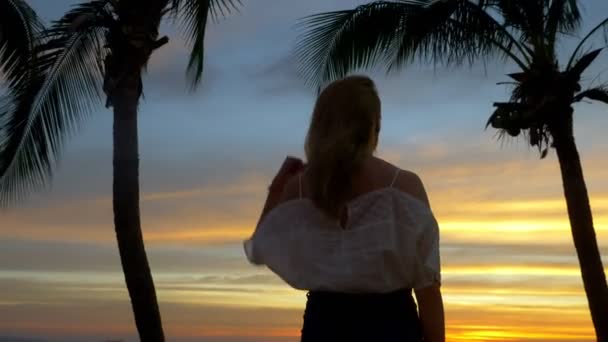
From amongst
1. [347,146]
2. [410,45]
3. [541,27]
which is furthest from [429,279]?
[541,27]

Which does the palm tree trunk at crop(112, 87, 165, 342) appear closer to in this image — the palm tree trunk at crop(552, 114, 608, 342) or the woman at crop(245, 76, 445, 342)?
the palm tree trunk at crop(552, 114, 608, 342)

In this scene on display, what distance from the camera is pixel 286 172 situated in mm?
3135

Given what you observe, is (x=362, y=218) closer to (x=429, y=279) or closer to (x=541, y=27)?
(x=429, y=279)

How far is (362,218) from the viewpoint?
2.95m

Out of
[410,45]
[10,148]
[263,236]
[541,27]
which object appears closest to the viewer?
[263,236]

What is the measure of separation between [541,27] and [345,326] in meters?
11.9

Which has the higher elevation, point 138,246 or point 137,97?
point 137,97

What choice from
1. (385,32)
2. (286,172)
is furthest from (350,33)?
(286,172)

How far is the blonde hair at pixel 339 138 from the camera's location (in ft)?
9.41

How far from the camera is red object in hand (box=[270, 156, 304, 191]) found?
310 centimetres

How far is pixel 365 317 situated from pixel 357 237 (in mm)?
246

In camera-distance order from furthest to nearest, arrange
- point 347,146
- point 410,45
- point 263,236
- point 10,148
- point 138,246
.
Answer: point 410,45, point 10,148, point 138,246, point 263,236, point 347,146

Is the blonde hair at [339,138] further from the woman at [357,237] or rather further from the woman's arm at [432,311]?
the woman's arm at [432,311]

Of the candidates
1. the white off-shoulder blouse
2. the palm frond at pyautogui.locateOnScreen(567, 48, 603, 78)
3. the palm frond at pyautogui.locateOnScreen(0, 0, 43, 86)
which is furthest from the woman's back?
the palm frond at pyautogui.locateOnScreen(567, 48, 603, 78)
